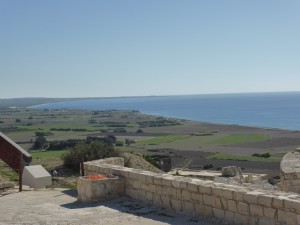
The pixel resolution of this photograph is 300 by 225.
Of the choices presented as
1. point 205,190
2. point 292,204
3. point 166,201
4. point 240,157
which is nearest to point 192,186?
point 205,190

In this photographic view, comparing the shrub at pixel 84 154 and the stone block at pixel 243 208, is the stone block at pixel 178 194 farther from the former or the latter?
the shrub at pixel 84 154

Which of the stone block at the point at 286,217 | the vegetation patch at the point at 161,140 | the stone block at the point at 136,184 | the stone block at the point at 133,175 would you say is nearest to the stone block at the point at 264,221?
the stone block at the point at 286,217

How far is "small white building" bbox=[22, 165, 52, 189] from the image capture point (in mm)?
13109

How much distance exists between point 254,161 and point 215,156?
7.78 meters

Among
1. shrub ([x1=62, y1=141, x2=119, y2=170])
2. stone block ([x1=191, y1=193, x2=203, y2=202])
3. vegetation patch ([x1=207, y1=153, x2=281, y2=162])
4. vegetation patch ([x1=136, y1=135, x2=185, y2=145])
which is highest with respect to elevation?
stone block ([x1=191, y1=193, x2=203, y2=202])

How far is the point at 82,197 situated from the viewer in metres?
10.2

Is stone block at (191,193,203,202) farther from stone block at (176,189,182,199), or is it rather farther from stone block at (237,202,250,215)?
stone block at (237,202,250,215)

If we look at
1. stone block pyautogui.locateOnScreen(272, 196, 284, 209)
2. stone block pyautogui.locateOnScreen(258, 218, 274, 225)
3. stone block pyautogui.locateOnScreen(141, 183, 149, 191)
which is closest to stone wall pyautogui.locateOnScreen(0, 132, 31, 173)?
stone block pyautogui.locateOnScreen(141, 183, 149, 191)

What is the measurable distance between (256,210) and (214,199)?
0.97m

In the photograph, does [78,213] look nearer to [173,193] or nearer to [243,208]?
[173,193]

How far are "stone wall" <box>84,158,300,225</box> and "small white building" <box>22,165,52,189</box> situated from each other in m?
3.57

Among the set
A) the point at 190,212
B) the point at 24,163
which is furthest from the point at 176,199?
the point at 24,163

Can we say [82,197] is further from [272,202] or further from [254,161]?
[254,161]

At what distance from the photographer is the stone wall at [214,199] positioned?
6.88 meters
